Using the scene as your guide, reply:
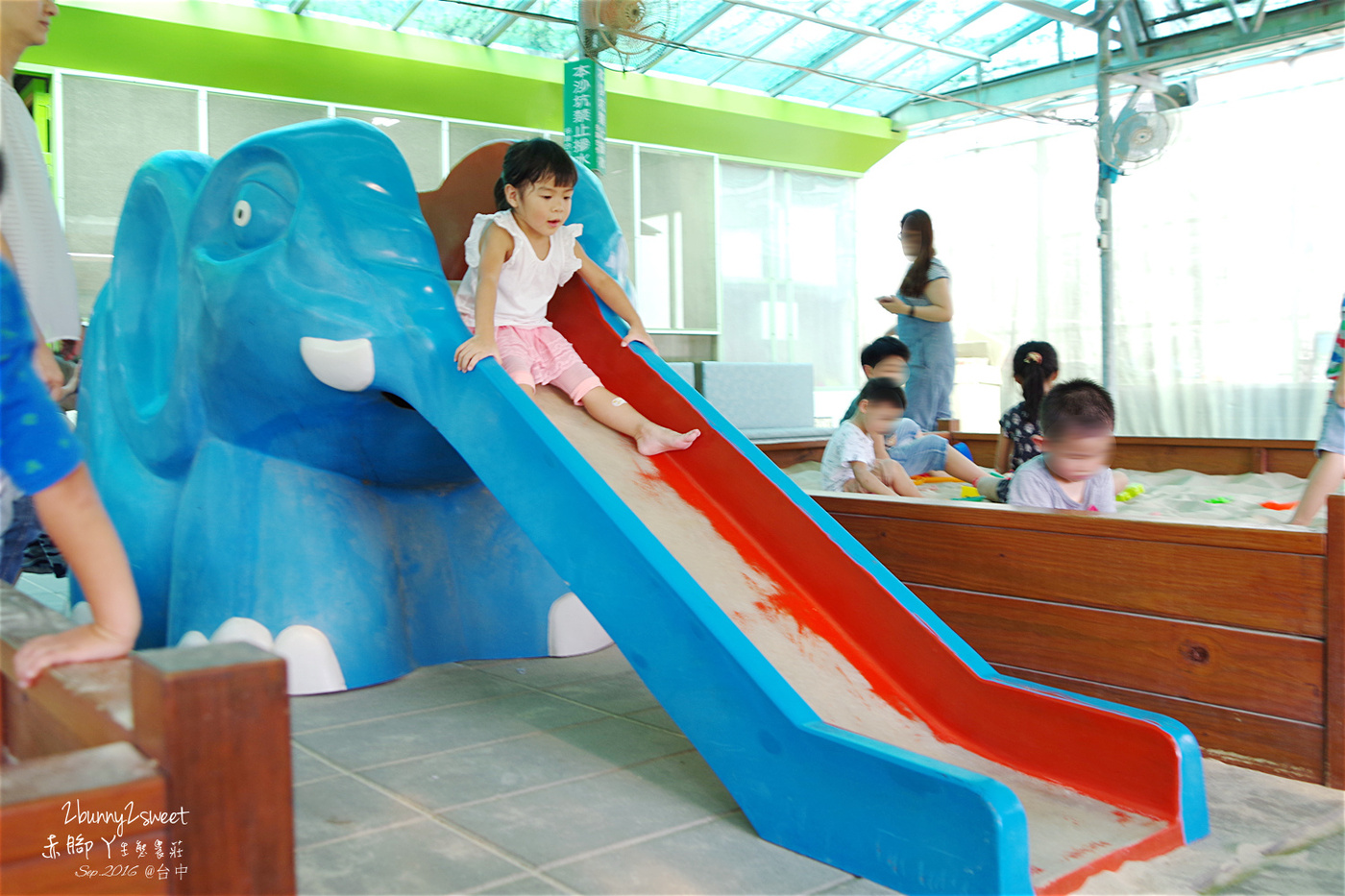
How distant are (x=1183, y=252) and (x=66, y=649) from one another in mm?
8912

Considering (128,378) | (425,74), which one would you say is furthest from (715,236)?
(128,378)

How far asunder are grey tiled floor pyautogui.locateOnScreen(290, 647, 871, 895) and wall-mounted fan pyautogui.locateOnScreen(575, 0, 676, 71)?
3.89m

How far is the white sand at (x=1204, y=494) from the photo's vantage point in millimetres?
3195

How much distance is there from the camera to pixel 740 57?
8.09 m

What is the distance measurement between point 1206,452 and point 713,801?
148 inches

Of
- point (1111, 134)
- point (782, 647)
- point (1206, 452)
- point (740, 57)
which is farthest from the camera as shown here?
point (740, 57)

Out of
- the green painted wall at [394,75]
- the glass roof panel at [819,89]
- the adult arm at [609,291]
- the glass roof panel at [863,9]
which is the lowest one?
the adult arm at [609,291]

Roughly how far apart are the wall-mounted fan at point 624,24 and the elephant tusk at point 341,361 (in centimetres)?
340

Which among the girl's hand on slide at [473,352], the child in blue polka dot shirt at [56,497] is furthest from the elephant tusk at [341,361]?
the child in blue polka dot shirt at [56,497]

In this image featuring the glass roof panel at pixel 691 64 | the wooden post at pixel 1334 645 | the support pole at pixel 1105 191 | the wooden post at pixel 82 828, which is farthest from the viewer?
the glass roof panel at pixel 691 64

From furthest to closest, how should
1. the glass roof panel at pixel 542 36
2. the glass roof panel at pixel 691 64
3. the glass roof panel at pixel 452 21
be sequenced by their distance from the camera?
the glass roof panel at pixel 691 64
the glass roof panel at pixel 542 36
the glass roof panel at pixel 452 21

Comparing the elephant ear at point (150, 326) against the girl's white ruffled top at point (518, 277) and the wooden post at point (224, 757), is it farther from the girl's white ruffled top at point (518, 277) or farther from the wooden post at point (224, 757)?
the wooden post at point (224, 757)

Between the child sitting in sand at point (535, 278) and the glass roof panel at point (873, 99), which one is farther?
the glass roof panel at point (873, 99)

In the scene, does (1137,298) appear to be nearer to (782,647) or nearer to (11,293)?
(782,647)
